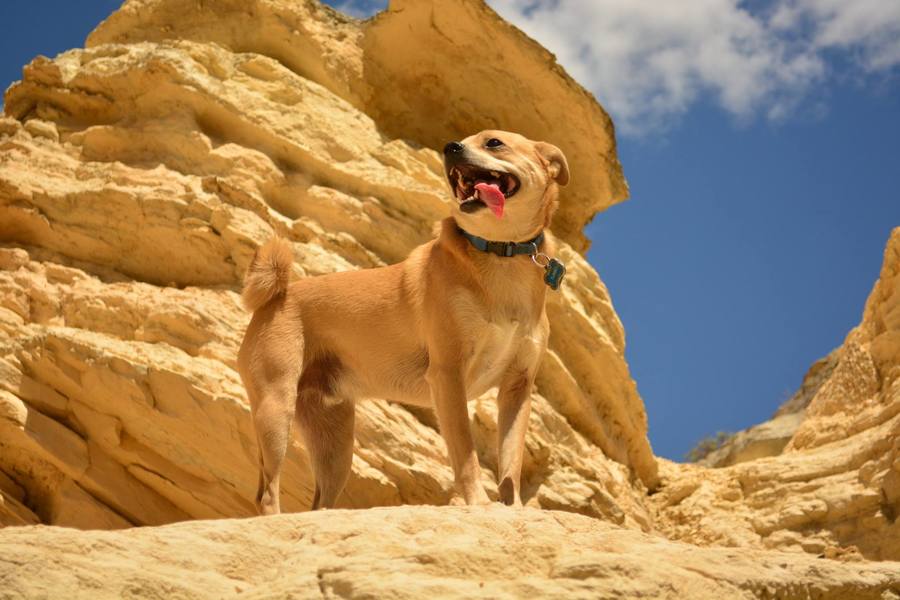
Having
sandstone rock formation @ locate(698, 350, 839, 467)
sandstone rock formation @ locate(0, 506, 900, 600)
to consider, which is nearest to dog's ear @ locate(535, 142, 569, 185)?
sandstone rock formation @ locate(0, 506, 900, 600)

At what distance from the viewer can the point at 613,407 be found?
34.1ft

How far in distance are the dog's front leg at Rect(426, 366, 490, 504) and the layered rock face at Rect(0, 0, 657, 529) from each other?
2122mm

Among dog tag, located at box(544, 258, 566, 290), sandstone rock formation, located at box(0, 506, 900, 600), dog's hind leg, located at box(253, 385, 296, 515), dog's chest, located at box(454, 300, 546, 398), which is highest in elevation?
dog tag, located at box(544, 258, 566, 290)

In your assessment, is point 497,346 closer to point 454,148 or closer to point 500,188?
point 500,188

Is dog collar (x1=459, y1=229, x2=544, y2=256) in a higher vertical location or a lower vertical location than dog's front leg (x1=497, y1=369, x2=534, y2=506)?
higher

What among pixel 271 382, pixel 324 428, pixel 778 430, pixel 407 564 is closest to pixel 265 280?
pixel 271 382

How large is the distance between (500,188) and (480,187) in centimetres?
19

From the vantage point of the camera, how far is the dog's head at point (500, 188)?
584cm

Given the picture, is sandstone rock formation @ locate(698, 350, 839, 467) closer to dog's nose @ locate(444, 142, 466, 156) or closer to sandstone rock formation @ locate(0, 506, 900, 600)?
dog's nose @ locate(444, 142, 466, 156)

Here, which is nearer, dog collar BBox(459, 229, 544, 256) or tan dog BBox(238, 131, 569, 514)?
tan dog BBox(238, 131, 569, 514)

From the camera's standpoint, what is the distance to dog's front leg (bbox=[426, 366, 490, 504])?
5.34 metres

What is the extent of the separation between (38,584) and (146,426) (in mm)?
4235

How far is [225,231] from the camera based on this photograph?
848 cm

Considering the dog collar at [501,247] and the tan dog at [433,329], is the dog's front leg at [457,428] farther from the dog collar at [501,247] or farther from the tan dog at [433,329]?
the dog collar at [501,247]
